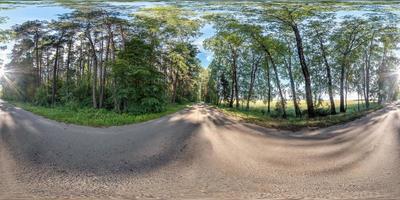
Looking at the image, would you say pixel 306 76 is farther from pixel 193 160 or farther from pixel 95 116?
pixel 95 116

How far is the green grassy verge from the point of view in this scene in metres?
2.88

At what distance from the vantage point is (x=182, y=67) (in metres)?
2.90

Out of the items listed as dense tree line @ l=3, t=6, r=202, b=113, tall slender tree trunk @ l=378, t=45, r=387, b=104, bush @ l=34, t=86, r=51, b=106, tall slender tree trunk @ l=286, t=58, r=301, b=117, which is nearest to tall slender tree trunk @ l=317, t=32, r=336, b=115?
tall slender tree trunk @ l=286, t=58, r=301, b=117

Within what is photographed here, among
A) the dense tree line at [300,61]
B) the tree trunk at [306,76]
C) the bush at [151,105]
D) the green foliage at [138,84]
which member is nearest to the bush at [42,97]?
the green foliage at [138,84]

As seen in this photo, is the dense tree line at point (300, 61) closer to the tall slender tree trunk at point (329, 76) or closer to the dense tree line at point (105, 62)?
the tall slender tree trunk at point (329, 76)

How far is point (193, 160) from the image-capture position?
8.54 feet

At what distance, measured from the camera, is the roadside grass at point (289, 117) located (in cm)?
288

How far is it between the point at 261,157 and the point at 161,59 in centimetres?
106

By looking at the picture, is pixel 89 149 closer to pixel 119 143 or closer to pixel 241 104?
pixel 119 143

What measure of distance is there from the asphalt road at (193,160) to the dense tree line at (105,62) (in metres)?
0.21

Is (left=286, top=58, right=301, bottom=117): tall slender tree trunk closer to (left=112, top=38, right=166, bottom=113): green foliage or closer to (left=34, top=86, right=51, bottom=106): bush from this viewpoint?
(left=112, top=38, right=166, bottom=113): green foliage

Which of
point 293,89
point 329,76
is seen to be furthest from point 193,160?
point 329,76

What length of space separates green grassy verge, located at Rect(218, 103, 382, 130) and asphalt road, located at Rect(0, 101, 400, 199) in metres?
0.06

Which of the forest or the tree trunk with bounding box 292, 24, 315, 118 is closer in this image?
the forest
